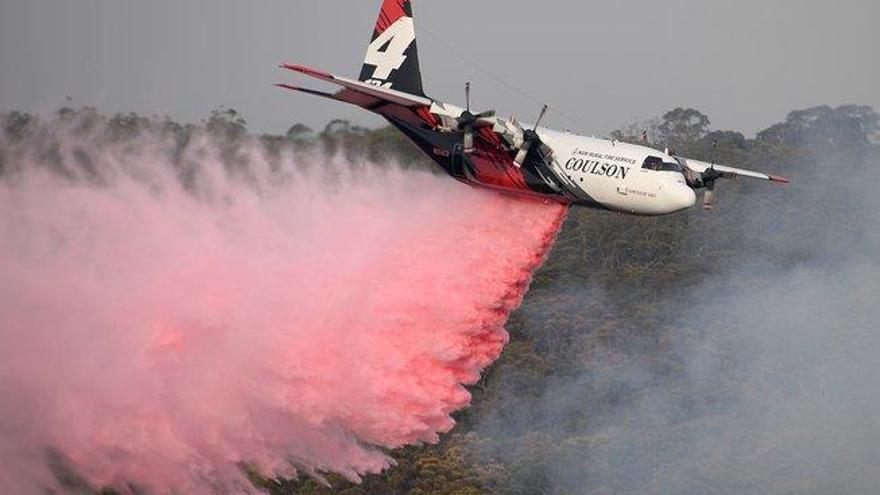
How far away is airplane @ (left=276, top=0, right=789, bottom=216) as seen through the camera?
132ft

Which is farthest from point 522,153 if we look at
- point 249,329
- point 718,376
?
point 718,376

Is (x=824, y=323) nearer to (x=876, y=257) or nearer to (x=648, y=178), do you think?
(x=876, y=257)

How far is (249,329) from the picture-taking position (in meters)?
43.5

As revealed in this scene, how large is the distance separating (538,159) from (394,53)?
19.7 ft

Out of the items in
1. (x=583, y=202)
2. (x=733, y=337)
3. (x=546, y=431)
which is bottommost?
(x=546, y=431)

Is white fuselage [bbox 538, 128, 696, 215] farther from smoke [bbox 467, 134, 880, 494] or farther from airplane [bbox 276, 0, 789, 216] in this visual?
smoke [bbox 467, 134, 880, 494]

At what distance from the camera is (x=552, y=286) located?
72.2 metres

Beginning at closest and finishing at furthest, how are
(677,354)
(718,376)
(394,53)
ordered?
1. (394,53)
2. (718,376)
3. (677,354)

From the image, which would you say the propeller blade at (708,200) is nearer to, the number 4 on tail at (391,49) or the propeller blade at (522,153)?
the propeller blade at (522,153)

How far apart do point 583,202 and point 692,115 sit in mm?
64442

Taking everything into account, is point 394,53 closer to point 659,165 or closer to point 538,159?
point 538,159

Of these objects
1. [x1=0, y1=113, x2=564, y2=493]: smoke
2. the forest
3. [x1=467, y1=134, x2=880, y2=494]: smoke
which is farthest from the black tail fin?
[x1=467, y1=134, x2=880, y2=494]: smoke

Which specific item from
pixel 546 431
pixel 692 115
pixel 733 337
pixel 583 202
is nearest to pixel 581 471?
pixel 546 431

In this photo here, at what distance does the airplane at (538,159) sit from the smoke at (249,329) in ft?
3.07
